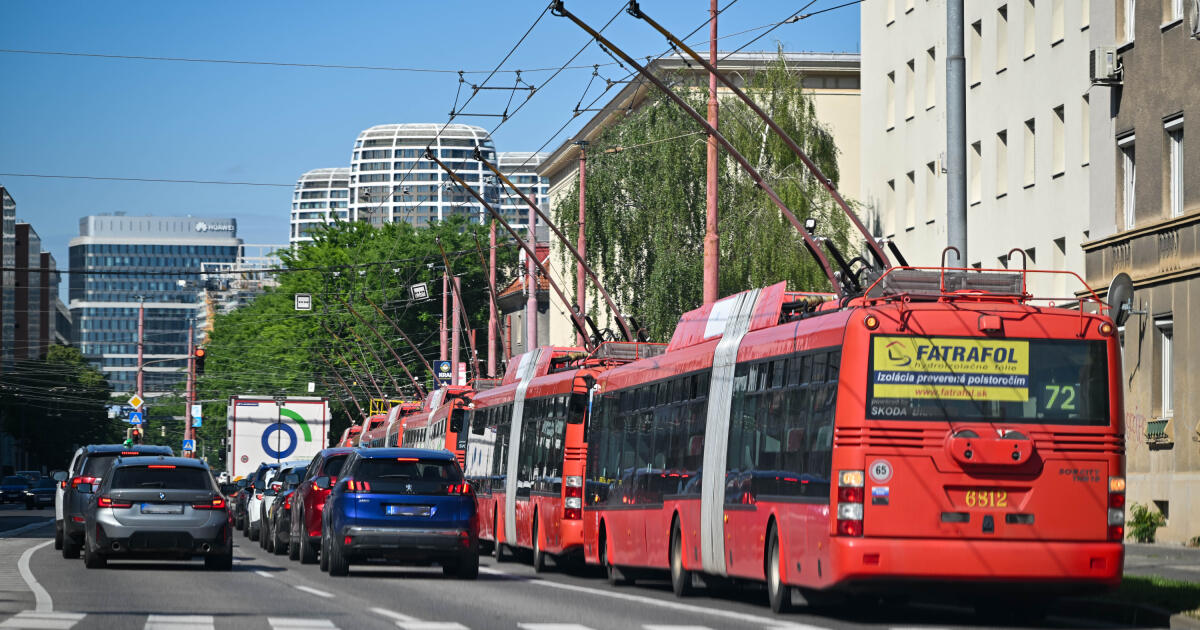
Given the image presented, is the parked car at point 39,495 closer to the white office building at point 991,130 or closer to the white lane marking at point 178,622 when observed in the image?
the white office building at point 991,130

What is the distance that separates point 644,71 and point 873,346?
893 centimetres

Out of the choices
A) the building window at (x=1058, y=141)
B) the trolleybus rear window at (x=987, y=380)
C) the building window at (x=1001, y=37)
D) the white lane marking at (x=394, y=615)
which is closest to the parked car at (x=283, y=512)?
the white lane marking at (x=394, y=615)

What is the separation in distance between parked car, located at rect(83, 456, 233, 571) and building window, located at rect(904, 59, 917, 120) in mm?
29463

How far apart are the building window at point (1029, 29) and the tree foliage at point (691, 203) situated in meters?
7.78

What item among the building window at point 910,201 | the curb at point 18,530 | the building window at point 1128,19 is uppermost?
the building window at point 1128,19

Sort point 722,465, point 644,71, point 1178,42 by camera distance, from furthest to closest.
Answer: point 1178,42 → point 644,71 → point 722,465

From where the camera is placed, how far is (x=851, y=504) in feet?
51.4

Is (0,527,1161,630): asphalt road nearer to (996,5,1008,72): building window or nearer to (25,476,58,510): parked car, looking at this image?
(996,5,1008,72): building window

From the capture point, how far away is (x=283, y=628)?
48.1 feet

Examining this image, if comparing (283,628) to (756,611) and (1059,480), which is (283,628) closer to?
(756,611)

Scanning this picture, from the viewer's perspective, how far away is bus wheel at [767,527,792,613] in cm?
1725

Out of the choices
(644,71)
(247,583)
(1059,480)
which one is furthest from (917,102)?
(1059,480)

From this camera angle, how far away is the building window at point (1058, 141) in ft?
135

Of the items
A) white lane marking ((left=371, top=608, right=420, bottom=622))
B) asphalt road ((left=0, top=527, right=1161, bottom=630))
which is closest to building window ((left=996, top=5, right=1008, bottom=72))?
asphalt road ((left=0, top=527, right=1161, bottom=630))
